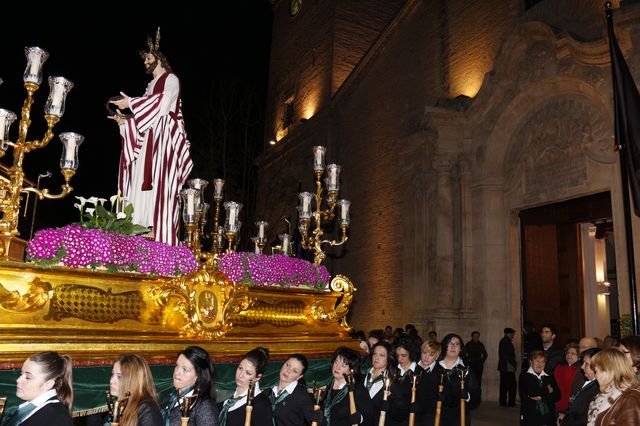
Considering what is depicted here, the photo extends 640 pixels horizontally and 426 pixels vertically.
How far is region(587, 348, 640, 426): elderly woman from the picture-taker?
13.1ft

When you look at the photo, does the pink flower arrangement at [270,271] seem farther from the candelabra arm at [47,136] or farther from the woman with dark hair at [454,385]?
the candelabra arm at [47,136]

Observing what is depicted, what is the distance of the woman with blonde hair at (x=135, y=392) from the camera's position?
3342mm

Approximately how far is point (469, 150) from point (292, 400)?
1081cm

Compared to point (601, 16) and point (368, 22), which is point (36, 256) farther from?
point (368, 22)

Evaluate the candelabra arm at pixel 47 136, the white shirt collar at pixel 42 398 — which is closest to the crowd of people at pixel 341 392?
the white shirt collar at pixel 42 398

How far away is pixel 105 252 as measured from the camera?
466 centimetres

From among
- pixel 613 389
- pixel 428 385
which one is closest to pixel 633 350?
pixel 613 389

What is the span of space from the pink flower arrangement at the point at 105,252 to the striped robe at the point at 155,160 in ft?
3.72

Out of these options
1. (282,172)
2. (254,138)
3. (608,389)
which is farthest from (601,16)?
(254,138)

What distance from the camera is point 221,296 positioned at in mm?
5258

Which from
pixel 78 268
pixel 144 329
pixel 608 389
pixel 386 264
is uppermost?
pixel 386 264

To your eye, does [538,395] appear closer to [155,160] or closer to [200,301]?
[200,301]

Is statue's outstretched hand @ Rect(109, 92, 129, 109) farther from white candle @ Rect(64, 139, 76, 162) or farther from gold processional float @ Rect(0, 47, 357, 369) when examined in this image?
white candle @ Rect(64, 139, 76, 162)

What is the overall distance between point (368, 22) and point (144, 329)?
2079cm
